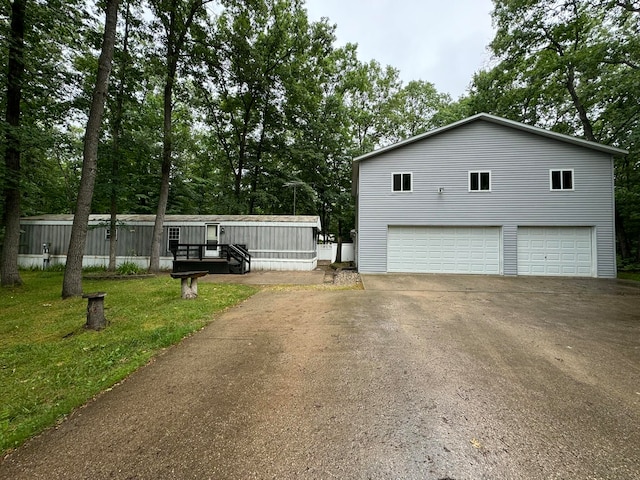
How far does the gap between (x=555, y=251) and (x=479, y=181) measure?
4350mm

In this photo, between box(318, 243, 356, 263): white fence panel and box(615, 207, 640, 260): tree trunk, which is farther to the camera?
box(318, 243, 356, 263): white fence panel

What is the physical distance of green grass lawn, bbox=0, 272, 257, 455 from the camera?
245 centimetres

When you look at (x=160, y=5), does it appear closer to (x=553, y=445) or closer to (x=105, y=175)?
(x=105, y=175)

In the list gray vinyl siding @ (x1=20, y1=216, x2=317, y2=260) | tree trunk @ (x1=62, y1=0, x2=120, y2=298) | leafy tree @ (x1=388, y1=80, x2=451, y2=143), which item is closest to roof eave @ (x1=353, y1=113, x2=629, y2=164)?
gray vinyl siding @ (x1=20, y1=216, x2=317, y2=260)

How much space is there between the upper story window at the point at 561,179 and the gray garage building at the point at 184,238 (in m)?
10.9

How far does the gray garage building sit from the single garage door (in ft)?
14.6

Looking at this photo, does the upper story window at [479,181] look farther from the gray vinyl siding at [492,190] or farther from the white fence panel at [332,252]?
the white fence panel at [332,252]

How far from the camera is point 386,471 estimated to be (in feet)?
5.48

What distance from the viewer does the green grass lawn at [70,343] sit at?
2447mm

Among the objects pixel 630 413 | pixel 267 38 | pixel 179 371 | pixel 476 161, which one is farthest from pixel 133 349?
pixel 267 38

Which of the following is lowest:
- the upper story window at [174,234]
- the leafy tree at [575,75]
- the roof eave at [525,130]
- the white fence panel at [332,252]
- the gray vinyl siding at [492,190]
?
the white fence panel at [332,252]

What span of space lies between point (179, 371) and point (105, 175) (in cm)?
1209

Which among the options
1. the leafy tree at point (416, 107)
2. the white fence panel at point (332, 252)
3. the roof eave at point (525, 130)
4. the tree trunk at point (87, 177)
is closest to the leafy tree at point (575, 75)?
the roof eave at point (525, 130)

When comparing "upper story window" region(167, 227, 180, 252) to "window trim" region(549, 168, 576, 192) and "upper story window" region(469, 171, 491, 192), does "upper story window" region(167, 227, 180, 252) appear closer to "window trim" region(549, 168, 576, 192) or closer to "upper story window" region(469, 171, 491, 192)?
"upper story window" region(469, 171, 491, 192)
